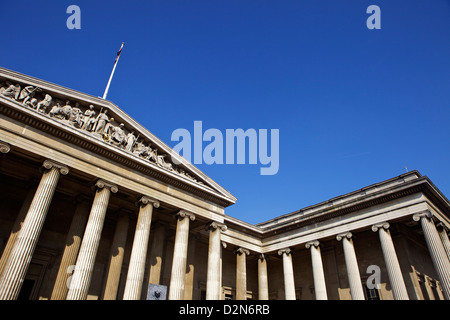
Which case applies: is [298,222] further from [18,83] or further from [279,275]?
[18,83]

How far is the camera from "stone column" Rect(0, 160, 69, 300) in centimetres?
1314

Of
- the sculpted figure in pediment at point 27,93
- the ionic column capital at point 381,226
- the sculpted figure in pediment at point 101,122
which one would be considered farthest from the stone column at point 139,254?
the ionic column capital at point 381,226

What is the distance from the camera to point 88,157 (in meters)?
17.7

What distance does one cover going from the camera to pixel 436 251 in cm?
1856

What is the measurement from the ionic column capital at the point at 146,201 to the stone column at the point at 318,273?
1305cm

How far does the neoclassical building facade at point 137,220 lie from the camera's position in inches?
629

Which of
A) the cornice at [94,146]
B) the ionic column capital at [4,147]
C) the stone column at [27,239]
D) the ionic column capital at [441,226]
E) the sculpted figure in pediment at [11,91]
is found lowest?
the stone column at [27,239]

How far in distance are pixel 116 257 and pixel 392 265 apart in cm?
1805

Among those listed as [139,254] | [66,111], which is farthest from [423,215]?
[66,111]

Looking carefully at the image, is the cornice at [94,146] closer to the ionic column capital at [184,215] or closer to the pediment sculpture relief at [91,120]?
the pediment sculpture relief at [91,120]

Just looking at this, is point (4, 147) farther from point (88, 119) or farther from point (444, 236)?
point (444, 236)

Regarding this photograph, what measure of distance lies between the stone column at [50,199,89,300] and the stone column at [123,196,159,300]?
3420mm

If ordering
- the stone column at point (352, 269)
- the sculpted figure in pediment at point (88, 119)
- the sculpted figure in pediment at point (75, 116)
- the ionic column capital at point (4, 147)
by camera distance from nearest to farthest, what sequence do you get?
the ionic column capital at point (4, 147)
the sculpted figure in pediment at point (75, 116)
the sculpted figure in pediment at point (88, 119)
the stone column at point (352, 269)
